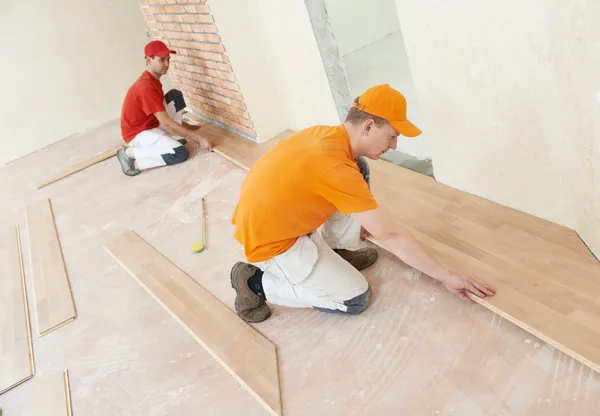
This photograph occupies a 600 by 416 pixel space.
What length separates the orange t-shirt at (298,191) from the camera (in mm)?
1911

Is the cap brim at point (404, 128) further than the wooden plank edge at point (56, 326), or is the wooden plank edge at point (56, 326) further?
the wooden plank edge at point (56, 326)

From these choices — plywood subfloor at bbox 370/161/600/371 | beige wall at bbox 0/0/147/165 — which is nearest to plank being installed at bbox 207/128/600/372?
plywood subfloor at bbox 370/161/600/371

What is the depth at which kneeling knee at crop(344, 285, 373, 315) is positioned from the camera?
2.24 meters

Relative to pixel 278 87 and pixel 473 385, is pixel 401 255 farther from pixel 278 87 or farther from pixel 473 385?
pixel 278 87

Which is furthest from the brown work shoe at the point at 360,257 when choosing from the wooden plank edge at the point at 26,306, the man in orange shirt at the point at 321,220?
the wooden plank edge at the point at 26,306

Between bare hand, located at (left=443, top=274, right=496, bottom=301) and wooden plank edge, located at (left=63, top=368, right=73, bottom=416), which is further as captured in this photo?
wooden plank edge, located at (left=63, top=368, right=73, bottom=416)

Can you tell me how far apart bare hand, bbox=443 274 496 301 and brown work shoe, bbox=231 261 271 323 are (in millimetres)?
839

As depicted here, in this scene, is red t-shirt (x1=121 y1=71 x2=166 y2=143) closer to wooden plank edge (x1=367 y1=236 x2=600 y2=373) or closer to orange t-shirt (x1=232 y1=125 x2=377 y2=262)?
orange t-shirt (x1=232 y1=125 x2=377 y2=262)

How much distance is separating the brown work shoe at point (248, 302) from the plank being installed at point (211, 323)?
0.18 ft

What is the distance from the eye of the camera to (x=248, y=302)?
7.88ft

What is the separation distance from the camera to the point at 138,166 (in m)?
4.46

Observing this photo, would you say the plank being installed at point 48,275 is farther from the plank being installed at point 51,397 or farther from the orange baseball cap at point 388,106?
the orange baseball cap at point 388,106

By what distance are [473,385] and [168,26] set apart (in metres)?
4.08

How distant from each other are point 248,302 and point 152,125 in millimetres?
2623
